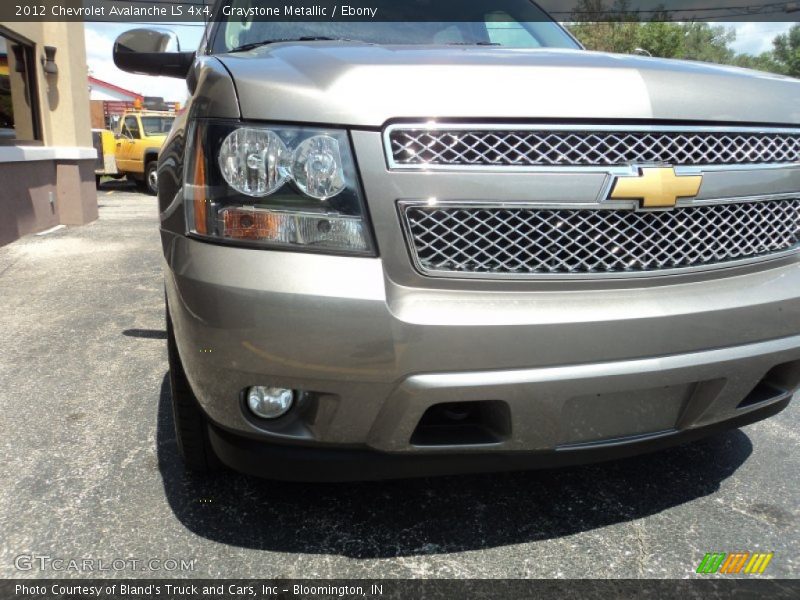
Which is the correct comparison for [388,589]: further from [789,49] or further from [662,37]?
[789,49]

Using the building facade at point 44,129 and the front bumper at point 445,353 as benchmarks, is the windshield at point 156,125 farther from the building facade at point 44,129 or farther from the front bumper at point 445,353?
the front bumper at point 445,353

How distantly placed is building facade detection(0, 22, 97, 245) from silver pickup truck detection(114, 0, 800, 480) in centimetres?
660

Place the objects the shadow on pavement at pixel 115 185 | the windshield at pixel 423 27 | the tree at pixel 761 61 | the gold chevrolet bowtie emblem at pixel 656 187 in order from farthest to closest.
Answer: the tree at pixel 761 61
the shadow on pavement at pixel 115 185
the windshield at pixel 423 27
the gold chevrolet bowtie emblem at pixel 656 187

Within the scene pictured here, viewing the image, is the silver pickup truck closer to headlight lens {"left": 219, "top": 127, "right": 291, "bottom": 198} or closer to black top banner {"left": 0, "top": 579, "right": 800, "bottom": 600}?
headlight lens {"left": 219, "top": 127, "right": 291, "bottom": 198}

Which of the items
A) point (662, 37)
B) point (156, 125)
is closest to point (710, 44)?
point (662, 37)

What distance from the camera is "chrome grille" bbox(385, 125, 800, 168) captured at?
60.5 inches

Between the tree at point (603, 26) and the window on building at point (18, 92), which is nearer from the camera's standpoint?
the window on building at point (18, 92)

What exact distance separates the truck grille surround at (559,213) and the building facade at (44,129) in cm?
687

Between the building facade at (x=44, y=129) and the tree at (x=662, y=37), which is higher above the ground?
the tree at (x=662, y=37)

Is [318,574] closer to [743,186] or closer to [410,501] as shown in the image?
[410,501]

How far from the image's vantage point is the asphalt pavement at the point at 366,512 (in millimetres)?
1852

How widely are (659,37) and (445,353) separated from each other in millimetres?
49772

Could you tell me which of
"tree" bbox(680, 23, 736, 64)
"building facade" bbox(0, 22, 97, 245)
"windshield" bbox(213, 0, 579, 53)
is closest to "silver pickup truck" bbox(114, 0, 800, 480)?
"windshield" bbox(213, 0, 579, 53)

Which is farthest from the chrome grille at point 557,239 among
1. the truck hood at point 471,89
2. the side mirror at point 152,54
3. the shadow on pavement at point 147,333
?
the shadow on pavement at point 147,333
